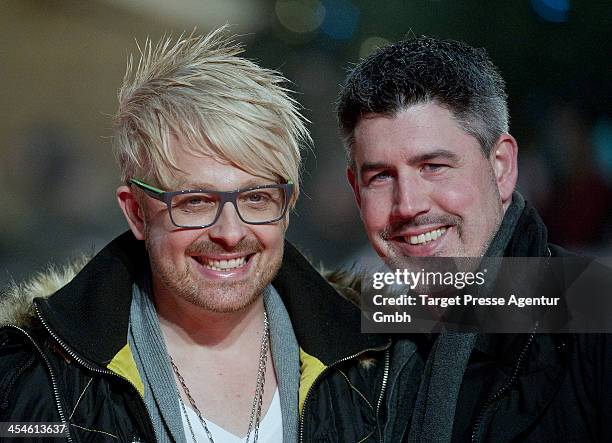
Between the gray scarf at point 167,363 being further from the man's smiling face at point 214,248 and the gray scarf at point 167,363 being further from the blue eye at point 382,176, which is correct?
the blue eye at point 382,176

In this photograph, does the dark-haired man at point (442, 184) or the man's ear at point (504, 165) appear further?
the man's ear at point (504, 165)

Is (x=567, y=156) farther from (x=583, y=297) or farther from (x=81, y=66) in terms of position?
(x=81, y=66)

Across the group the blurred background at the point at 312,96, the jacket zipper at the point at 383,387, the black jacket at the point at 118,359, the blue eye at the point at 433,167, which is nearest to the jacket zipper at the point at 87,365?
the black jacket at the point at 118,359

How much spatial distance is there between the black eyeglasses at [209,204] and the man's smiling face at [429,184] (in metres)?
0.31

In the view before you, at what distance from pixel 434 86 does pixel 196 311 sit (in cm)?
92

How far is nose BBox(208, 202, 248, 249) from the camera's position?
206cm

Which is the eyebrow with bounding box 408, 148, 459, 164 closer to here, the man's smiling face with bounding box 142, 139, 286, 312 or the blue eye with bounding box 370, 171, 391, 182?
the blue eye with bounding box 370, 171, 391, 182

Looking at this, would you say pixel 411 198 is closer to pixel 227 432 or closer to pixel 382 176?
pixel 382 176

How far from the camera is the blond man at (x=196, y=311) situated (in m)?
1.99

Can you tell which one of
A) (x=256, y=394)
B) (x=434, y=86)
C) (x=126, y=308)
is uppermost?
(x=434, y=86)

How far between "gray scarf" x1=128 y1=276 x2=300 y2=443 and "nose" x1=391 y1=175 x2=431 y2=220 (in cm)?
48

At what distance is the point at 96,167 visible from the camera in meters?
3.66

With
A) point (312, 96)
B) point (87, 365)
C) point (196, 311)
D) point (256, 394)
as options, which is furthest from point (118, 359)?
point (312, 96)

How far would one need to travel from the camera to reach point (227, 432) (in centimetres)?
212
